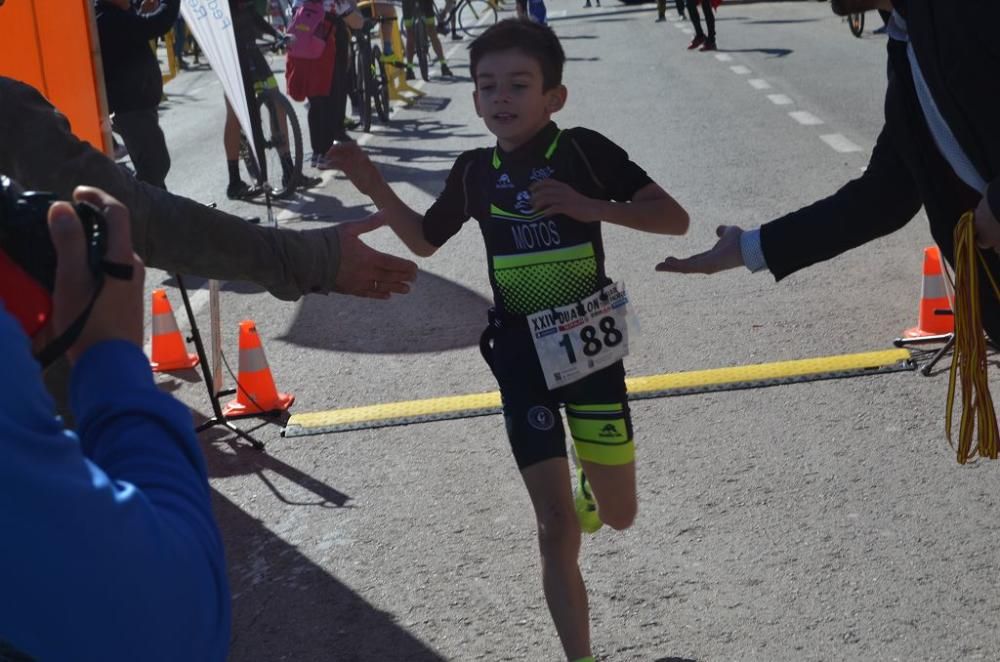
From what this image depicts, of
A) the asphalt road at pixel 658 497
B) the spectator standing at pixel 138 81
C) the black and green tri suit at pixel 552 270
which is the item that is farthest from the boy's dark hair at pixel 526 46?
the spectator standing at pixel 138 81

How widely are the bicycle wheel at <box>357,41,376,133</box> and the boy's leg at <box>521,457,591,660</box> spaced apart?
12927 mm

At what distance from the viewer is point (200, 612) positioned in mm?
1592

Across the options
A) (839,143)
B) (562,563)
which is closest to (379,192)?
(562,563)

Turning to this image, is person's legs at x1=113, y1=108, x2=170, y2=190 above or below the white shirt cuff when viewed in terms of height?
below

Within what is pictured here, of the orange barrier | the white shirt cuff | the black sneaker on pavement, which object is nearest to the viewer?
the white shirt cuff

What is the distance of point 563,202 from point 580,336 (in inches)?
13.8

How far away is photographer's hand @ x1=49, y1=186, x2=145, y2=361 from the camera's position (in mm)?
1546

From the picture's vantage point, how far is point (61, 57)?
21.4ft

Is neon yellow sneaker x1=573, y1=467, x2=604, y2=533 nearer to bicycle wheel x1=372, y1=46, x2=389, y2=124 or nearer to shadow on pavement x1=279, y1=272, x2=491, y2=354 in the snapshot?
shadow on pavement x1=279, y1=272, x2=491, y2=354

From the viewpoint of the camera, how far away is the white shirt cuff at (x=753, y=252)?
3791mm

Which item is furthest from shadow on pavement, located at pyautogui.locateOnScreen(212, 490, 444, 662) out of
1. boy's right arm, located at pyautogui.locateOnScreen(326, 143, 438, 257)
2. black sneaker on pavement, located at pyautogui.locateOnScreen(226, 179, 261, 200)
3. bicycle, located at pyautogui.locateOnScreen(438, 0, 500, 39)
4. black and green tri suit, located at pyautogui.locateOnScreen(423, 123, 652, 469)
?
bicycle, located at pyautogui.locateOnScreen(438, 0, 500, 39)

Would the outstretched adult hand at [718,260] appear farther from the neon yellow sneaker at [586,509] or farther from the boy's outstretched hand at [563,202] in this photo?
the neon yellow sneaker at [586,509]

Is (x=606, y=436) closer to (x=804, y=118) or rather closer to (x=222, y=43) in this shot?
(x=222, y=43)

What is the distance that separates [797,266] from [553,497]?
2.83 ft
